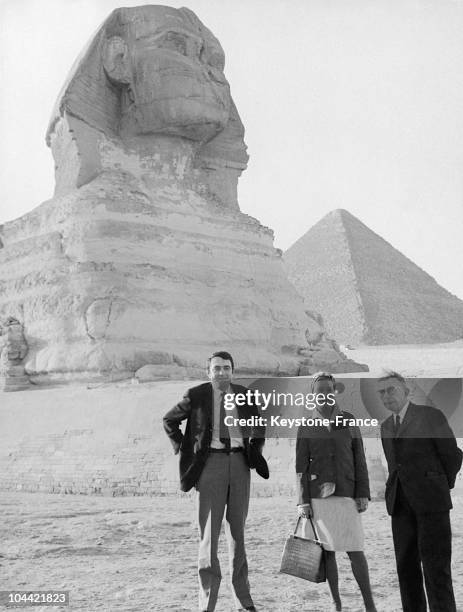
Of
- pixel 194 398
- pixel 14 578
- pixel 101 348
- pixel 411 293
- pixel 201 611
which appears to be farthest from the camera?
pixel 411 293

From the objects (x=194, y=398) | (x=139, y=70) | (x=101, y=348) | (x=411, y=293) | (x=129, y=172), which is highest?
(x=411, y=293)

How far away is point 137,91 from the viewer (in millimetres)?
9852

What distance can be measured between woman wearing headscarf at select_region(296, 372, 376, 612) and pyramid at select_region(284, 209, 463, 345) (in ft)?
181

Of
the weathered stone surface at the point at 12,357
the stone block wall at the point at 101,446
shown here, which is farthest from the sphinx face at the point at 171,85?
the stone block wall at the point at 101,446

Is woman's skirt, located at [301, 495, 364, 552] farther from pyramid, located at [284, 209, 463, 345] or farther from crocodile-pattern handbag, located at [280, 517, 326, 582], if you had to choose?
pyramid, located at [284, 209, 463, 345]

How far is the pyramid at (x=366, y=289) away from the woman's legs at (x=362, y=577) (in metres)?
55.3

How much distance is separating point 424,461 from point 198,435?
85 cm

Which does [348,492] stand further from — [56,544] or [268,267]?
[268,267]

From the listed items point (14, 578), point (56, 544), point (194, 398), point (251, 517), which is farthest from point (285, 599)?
point (251, 517)

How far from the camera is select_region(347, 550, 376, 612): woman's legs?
2.95 meters

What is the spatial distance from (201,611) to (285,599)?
0.46 m

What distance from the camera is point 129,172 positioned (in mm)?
9883

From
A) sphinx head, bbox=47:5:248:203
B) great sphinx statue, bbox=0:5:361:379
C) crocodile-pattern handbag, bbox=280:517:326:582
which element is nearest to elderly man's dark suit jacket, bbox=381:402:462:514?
crocodile-pattern handbag, bbox=280:517:326:582

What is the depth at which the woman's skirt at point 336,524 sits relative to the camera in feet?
10.1
